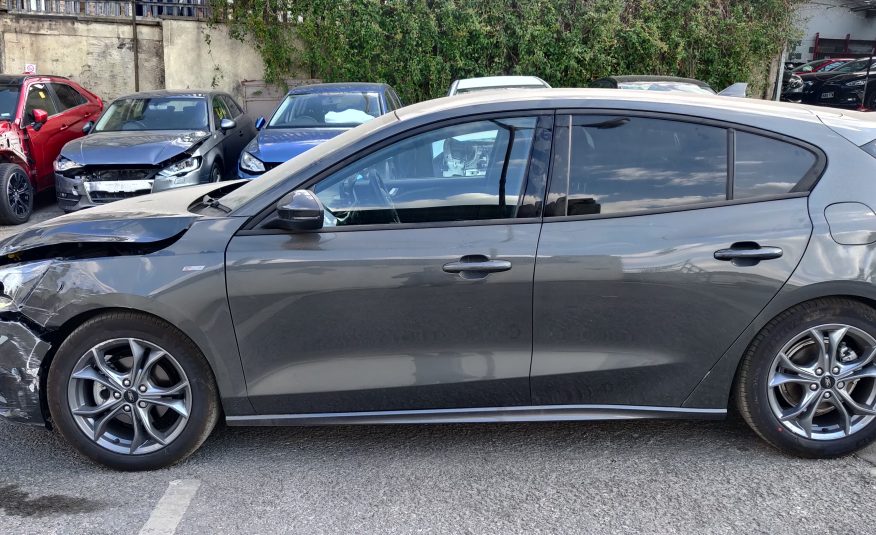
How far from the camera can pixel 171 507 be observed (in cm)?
326

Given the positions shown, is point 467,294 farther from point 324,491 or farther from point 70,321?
point 70,321

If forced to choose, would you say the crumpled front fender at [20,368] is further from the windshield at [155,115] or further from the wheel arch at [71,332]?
the windshield at [155,115]

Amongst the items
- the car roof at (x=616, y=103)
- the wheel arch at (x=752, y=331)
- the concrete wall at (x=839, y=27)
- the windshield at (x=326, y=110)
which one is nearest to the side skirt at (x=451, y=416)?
the wheel arch at (x=752, y=331)

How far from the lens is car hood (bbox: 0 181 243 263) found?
349 centimetres

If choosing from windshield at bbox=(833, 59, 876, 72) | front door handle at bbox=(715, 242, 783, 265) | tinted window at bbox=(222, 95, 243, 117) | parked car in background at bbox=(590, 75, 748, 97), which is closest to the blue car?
tinted window at bbox=(222, 95, 243, 117)

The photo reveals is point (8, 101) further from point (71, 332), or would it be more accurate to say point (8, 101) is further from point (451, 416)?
point (451, 416)

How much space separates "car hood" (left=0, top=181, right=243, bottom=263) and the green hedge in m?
12.1

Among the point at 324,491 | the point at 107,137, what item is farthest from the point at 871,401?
the point at 107,137

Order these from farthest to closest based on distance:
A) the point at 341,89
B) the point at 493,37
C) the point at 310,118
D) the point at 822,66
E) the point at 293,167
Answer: the point at 822,66 < the point at 493,37 < the point at 341,89 < the point at 310,118 < the point at 293,167

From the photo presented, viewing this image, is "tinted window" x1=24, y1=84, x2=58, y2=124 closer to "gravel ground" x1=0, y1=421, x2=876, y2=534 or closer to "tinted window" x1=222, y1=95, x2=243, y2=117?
"tinted window" x1=222, y1=95, x2=243, y2=117

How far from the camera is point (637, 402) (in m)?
3.53

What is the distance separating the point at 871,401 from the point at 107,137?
8.33 meters

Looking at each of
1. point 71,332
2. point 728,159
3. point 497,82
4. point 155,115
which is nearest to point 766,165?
point 728,159

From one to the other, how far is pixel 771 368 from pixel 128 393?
2906mm
